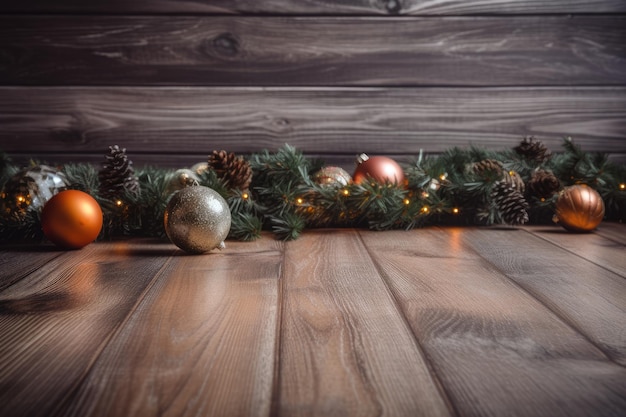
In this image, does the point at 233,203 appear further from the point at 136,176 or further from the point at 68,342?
the point at 68,342

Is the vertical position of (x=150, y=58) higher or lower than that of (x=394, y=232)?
higher

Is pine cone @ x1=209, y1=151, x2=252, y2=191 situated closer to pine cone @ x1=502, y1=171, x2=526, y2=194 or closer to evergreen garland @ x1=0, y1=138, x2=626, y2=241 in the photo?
evergreen garland @ x1=0, y1=138, x2=626, y2=241

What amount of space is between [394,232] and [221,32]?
103cm

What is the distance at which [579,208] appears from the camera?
1.54 metres

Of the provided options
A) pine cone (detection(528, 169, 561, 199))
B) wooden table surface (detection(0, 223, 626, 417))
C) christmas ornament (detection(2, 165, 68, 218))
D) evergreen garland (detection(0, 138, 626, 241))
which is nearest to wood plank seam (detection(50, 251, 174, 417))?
wooden table surface (detection(0, 223, 626, 417))

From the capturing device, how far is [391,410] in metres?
0.60

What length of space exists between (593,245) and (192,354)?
1.04 metres

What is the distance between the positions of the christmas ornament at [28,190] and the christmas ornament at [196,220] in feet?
1.50

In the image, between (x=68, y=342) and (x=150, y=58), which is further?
(x=150, y=58)

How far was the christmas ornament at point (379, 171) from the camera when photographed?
1.68 m

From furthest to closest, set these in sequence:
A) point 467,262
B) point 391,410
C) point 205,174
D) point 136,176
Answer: point 136,176 < point 205,174 < point 467,262 < point 391,410

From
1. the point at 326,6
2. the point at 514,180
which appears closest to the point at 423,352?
the point at 514,180

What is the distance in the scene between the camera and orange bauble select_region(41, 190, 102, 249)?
134cm

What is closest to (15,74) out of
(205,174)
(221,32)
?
(221,32)
